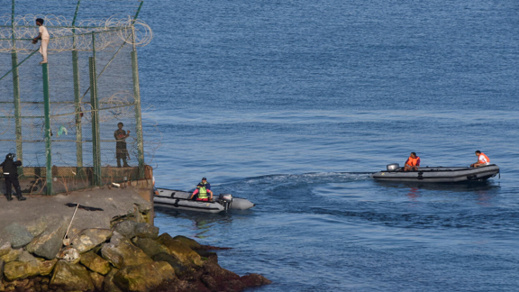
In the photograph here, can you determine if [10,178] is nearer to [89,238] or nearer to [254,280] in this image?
[89,238]

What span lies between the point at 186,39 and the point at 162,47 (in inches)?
216

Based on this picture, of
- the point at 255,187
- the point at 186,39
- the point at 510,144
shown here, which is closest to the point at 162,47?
the point at 186,39

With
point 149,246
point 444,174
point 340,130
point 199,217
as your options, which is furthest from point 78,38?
point 340,130

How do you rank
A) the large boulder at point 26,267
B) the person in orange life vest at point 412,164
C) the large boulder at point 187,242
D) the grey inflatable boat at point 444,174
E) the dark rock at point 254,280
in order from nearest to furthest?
the large boulder at point 26,267
the dark rock at point 254,280
the large boulder at point 187,242
the grey inflatable boat at point 444,174
the person in orange life vest at point 412,164

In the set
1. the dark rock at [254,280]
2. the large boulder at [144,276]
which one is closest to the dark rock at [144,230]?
the large boulder at [144,276]

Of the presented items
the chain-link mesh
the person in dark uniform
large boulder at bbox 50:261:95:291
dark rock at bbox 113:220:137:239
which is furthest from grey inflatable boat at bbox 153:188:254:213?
large boulder at bbox 50:261:95:291

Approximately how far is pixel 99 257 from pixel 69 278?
4.32 ft

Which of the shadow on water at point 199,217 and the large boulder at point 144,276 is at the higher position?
the shadow on water at point 199,217

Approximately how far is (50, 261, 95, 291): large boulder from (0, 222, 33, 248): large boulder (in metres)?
1.24

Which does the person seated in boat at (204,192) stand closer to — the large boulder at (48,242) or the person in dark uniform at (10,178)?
the person in dark uniform at (10,178)

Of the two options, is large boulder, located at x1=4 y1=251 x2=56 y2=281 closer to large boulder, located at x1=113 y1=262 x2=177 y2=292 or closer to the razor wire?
large boulder, located at x1=113 y1=262 x2=177 y2=292

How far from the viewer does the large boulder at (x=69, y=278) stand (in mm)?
24234

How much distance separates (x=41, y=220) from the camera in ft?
82.4

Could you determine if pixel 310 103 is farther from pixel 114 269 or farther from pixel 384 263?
pixel 114 269
